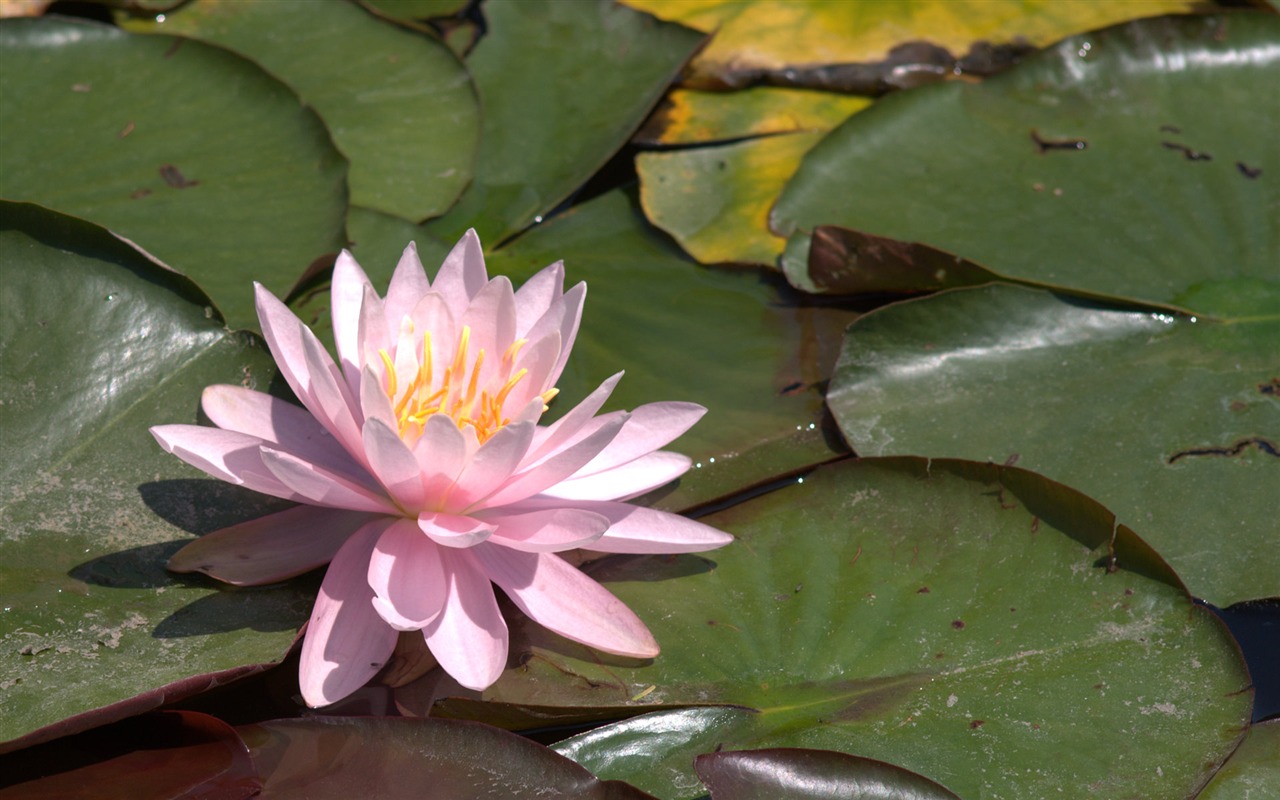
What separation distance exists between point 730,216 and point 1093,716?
1519 mm

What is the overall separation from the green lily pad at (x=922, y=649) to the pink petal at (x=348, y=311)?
0.55 meters

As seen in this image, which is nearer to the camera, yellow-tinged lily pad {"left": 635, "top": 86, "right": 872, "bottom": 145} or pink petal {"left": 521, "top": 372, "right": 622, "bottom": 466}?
pink petal {"left": 521, "top": 372, "right": 622, "bottom": 466}

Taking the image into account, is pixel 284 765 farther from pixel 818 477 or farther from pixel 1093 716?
pixel 1093 716

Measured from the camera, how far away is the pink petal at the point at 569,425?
5.17ft

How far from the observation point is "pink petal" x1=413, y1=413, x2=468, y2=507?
1.47 meters

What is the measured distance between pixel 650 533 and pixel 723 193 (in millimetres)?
1279

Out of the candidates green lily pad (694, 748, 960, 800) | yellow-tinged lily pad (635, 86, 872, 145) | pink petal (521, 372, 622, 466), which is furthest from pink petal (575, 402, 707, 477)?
yellow-tinged lily pad (635, 86, 872, 145)

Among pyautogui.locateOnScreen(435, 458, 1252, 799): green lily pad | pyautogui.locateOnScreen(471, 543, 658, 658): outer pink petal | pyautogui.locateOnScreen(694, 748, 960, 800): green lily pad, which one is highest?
pyautogui.locateOnScreen(471, 543, 658, 658): outer pink petal

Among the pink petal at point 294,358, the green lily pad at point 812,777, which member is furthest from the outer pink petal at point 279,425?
the green lily pad at point 812,777

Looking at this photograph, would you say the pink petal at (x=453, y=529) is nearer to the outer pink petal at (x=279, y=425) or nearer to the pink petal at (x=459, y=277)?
the outer pink petal at (x=279, y=425)

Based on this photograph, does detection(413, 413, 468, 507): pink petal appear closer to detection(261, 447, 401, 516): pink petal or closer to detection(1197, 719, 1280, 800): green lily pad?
detection(261, 447, 401, 516): pink petal

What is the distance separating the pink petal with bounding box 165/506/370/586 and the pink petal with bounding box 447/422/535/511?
23 cm

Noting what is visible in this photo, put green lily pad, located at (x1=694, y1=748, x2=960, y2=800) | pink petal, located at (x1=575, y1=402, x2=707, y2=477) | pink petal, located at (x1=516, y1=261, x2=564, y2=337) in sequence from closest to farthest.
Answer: green lily pad, located at (x1=694, y1=748, x2=960, y2=800)
pink petal, located at (x1=575, y1=402, x2=707, y2=477)
pink petal, located at (x1=516, y1=261, x2=564, y2=337)

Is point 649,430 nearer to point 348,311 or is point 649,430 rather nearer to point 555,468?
point 555,468
